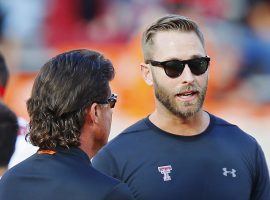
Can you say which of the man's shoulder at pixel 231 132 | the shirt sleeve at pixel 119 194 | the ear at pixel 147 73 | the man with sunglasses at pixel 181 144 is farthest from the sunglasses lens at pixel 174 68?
the shirt sleeve at pixel 119 194

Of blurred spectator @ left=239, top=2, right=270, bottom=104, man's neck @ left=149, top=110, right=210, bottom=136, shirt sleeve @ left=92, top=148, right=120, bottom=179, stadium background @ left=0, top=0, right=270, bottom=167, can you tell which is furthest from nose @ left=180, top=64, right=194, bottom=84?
blurred spectator @ left=239, top=2, right=270, bottom=104

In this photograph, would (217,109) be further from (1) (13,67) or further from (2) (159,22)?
(2) (159,22)

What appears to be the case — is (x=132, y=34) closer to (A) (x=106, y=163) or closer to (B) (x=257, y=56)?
(B) (x=257, y=56)

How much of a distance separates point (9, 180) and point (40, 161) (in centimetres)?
11

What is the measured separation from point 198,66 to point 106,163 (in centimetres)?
50

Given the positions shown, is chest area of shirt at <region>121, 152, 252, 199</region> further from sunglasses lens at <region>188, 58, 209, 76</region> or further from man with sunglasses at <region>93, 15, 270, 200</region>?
sunglasses lens at <region>188, 58, 209, 76</region>

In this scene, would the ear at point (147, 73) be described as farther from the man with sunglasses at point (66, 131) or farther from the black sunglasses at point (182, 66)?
the man with sunglasses at point (66, 131)

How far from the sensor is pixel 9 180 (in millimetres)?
2039

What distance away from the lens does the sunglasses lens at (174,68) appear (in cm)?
267

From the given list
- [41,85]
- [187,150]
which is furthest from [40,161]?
[187,150]

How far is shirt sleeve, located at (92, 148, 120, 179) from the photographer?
2.57 m

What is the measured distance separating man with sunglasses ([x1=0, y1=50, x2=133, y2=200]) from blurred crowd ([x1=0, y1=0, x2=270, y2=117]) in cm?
449

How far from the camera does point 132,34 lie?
6.66 m

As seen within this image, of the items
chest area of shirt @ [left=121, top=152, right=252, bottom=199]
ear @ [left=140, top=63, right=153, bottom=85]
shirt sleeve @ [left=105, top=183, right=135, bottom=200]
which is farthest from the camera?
ear @ [left=140, top=63, right=153, bottom=85]
